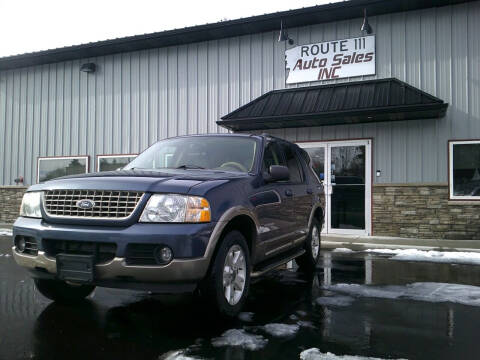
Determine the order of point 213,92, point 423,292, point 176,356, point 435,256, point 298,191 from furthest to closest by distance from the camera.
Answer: point 213,92
point 435,256
point 298,191
point 423,292
point 176,356

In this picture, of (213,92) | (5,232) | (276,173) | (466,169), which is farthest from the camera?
(213,92)

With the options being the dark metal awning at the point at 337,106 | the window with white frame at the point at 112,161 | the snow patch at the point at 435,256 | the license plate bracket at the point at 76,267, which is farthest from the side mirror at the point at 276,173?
the window with white frame at the point at 112,161

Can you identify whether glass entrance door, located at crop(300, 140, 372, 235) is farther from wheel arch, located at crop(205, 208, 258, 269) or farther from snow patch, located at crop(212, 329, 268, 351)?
snow patch, located at crop(212, 329, 268, 351)

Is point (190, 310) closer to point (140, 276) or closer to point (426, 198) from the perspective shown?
point (140, 276)

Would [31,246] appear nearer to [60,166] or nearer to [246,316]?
[246,316]

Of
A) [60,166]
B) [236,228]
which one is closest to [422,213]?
[236,228]

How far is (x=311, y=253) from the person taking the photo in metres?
6.60

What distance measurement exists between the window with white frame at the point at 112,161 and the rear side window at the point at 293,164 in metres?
9.05

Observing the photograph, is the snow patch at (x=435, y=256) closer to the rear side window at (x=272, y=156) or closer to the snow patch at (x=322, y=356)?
the rear side window at (x=272, y=156)

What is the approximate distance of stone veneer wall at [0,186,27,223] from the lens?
1545 cm

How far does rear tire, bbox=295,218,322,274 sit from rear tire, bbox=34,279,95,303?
320 centimetres

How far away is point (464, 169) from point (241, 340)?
888 centimetres

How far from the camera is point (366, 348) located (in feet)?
11.3

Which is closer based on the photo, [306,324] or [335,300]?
[306,324]
